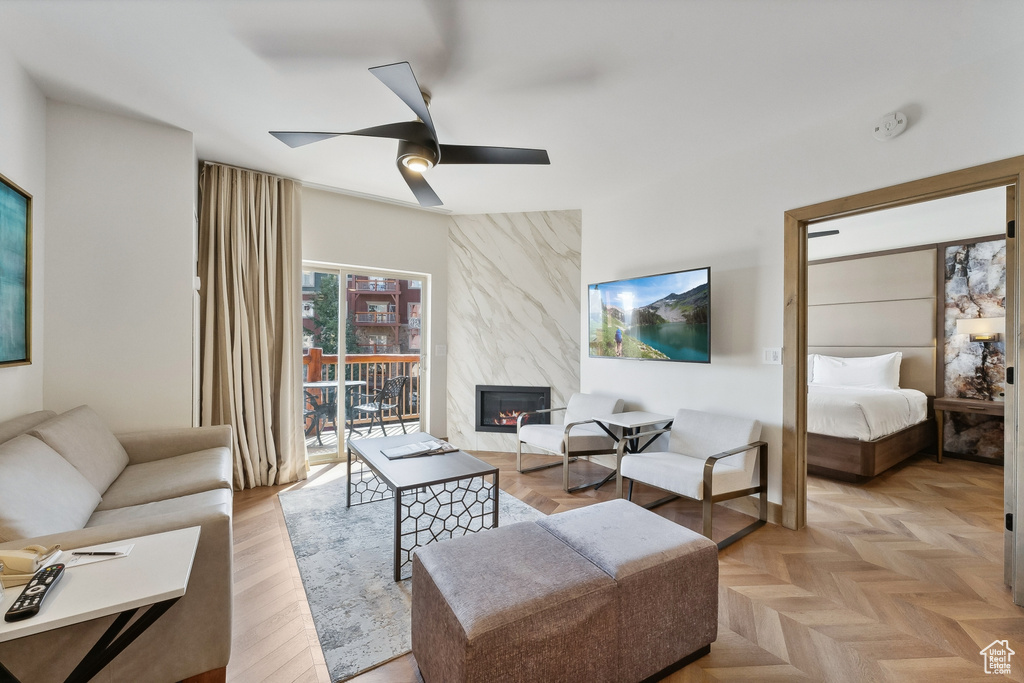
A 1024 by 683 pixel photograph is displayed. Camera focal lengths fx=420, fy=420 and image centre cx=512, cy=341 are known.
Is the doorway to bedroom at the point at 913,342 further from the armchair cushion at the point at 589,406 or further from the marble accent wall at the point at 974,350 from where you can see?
the armchair cushion at the point at 589,406

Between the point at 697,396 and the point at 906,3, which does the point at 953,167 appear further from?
the point at 697,396

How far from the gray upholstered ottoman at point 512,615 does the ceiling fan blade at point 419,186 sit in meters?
2.02

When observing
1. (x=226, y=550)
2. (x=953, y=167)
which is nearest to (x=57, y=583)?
(x=226, y=550)

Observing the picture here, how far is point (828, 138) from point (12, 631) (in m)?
3.85

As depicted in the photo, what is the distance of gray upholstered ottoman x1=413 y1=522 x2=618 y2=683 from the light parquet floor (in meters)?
0.10

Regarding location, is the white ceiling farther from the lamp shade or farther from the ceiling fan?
the lamp shade

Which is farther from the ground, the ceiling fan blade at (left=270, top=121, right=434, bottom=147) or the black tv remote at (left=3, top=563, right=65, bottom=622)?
the ceiling fan blade at (left=270, top=121, right=434, bottom=147)

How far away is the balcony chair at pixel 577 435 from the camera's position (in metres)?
3.45

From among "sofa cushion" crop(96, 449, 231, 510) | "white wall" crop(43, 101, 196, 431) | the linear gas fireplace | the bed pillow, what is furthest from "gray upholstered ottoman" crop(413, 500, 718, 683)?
the bed pillow

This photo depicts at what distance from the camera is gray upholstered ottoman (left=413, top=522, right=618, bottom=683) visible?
3.93 ft

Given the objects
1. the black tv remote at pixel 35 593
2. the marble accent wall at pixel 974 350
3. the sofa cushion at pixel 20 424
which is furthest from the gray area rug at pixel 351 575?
the marble accent wall at pixel 974 350

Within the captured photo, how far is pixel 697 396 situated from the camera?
130 inches

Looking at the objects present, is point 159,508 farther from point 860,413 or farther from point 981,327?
point 981,327

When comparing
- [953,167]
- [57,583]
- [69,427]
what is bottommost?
[57,583]
